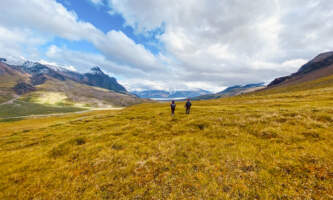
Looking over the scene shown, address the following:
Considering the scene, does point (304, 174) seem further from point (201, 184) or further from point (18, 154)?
point (18, 154)

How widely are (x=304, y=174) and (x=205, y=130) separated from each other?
942 cm

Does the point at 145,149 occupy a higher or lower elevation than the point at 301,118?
lower

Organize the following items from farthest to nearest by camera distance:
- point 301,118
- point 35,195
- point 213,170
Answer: point 301,118
point 213,170
point 35,195

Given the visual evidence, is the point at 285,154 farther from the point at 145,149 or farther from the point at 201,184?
the point at 145,149

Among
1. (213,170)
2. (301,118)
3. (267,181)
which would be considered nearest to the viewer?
(267,181)

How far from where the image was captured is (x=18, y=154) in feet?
46.6

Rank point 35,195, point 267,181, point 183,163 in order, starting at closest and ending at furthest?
point 267,181, point 35,195, point 183,163

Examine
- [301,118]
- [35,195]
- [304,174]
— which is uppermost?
[301,118]

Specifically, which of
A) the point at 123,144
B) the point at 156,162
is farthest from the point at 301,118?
the point at 123,144

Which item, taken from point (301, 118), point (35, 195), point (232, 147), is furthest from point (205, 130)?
point (35, 195)

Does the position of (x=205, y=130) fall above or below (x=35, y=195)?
above

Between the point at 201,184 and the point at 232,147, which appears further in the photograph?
the point at 232,147

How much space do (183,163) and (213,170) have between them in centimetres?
238

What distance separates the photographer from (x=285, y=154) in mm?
9922
